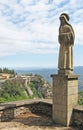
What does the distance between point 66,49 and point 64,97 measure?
1.55 meters

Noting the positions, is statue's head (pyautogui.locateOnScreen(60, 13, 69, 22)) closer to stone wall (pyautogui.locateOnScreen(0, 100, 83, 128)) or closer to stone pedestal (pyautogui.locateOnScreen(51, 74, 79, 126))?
stone pedestal (pyautogui.locateOnScreen(51, 74, 79, 126))

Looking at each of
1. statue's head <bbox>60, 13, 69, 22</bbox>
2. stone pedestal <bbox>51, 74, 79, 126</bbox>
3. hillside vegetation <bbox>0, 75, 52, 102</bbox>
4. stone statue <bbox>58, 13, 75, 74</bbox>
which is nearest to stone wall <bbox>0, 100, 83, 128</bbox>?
stone pedestal <bbox>51, 74, 79, 126</bbox>

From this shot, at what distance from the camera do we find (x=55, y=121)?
8.57 meters

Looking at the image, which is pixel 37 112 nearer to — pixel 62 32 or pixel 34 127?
pixel 34 127

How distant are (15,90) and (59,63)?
71469mm

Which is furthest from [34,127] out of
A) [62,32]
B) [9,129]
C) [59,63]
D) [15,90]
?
[15,90]

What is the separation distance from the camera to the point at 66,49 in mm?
8398

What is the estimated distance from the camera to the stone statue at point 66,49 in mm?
8320

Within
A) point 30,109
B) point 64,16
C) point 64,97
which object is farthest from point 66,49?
point 30,109

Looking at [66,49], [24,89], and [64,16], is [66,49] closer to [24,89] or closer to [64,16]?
[64,16]

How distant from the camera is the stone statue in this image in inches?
328

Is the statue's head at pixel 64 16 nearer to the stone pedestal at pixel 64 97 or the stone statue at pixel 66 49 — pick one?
the stone statue at pixel 66 49

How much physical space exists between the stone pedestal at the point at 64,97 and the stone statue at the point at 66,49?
26 cm

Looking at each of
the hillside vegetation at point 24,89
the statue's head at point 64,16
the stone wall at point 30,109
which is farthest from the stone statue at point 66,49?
the hillside vegetation at point 24,89
